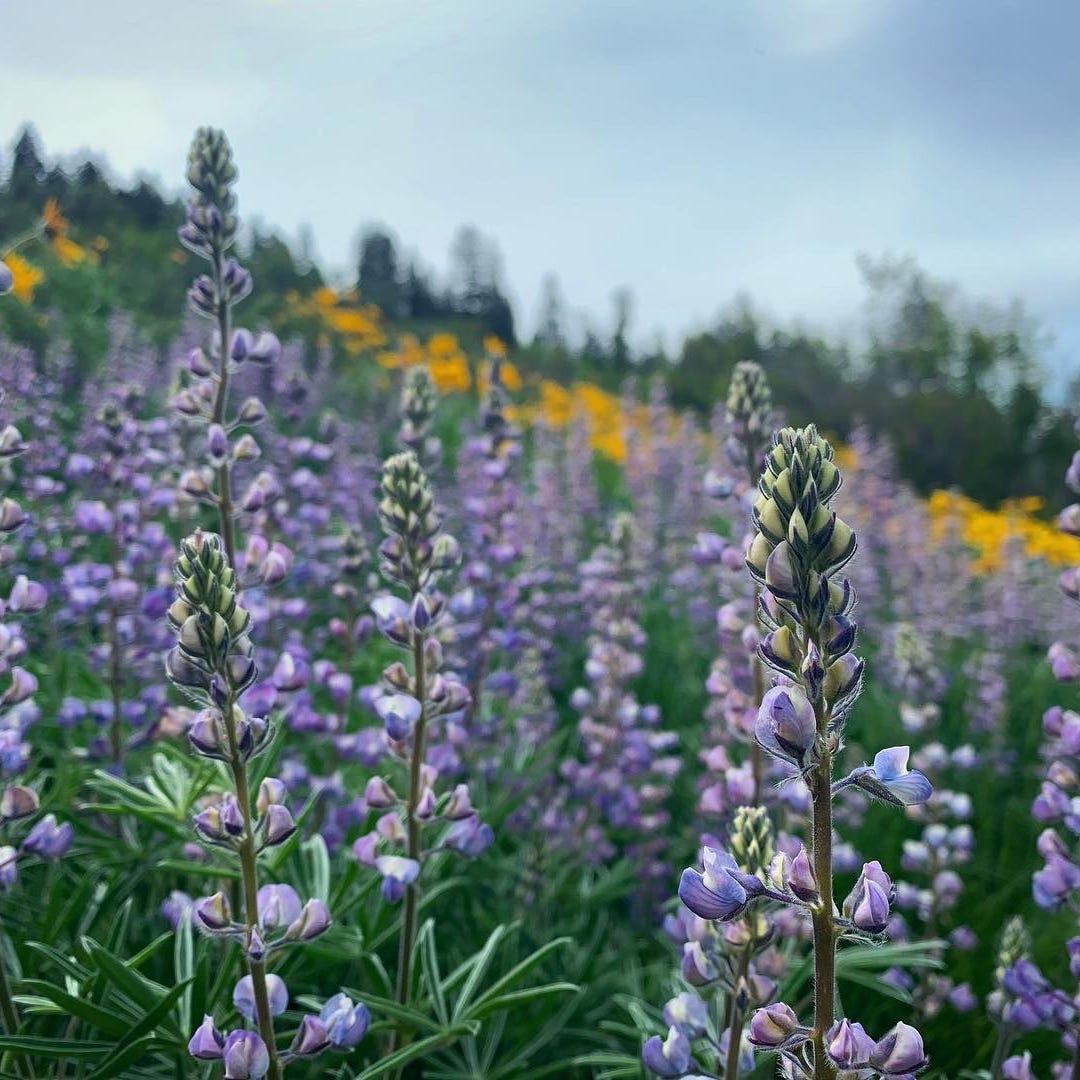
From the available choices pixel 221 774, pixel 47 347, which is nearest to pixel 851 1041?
pixel 221 774

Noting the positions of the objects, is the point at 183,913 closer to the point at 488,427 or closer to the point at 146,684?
the point at 146,684

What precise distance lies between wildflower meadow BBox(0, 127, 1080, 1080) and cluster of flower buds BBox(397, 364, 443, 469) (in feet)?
0.05

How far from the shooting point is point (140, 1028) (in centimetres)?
183

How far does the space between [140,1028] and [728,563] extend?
1.85 m

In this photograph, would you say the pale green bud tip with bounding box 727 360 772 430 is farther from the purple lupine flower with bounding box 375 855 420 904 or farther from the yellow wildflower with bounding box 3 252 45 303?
the yellow wildflower with bounding box 3 252 45 303

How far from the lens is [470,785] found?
13.2 feet

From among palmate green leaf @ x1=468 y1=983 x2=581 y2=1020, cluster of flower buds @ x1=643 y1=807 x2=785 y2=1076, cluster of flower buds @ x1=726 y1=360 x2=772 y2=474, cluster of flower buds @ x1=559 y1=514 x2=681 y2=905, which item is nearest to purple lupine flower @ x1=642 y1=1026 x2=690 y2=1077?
cluster of flower buds @ x1=643 y1=807 x2=785 y2=1076

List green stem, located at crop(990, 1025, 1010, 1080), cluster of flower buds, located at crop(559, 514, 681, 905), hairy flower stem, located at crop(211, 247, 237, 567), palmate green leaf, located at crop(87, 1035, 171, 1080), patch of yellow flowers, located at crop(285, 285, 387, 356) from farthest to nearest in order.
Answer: patch of yellow flowers, located at crop(285, 285, 387, 356)
cluster of flower buds, located at crop(559, 514, 681, 905)
hairy flower stem, located at crop(211, 247, 237, 567)
green stem, located at crop(990, 1025, 1010, 1080)
palmate green leaf, located at crop(87, 1035, 171, 1080)

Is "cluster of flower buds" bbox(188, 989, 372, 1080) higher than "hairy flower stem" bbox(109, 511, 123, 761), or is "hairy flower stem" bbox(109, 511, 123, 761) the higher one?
"hairy flower stem" bbox(109, 511, 123, 761)

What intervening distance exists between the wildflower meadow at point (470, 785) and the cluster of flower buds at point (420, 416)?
0.05 feet

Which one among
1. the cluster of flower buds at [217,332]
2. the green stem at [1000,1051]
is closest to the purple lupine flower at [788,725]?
the green stem at [1000,1051]

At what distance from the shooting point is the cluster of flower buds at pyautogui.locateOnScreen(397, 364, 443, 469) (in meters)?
3.67

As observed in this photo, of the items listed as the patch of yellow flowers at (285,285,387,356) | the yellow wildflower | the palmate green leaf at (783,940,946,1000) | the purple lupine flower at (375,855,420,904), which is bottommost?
the palmate green leaf at (783,940,946,1000)

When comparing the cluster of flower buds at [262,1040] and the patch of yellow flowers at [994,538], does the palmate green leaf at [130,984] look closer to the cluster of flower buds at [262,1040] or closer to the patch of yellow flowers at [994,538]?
the cluster of flower buds at [262,1040]
